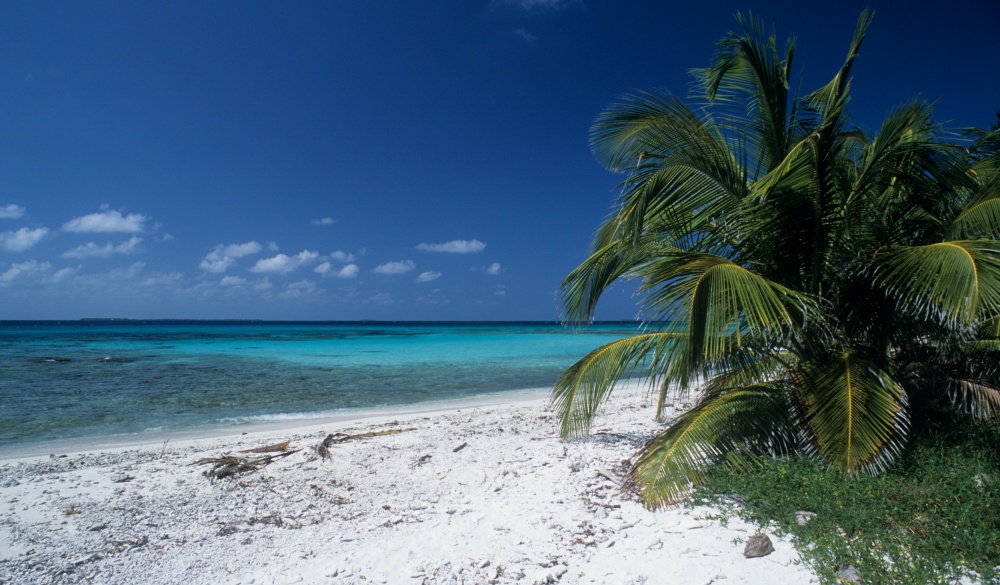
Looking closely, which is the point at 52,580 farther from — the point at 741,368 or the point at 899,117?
the point at 899,117

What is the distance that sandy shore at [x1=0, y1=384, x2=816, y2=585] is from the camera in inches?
126

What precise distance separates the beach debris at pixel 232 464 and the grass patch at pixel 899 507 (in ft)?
15.9

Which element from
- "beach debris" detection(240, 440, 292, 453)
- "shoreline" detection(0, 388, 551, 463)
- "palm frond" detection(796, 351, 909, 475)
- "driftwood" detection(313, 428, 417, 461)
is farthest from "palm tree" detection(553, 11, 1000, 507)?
"shoreline" detection(0, 388, 551, 463)

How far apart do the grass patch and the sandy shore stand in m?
0.22

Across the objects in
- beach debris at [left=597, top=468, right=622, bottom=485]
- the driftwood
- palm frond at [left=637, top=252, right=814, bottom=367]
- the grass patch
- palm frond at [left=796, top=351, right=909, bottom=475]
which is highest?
palm frond at [left=637, top=252, right=814, bottom=367]

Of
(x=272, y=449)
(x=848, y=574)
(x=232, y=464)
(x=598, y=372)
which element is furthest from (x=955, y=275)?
(x=272, y=449)

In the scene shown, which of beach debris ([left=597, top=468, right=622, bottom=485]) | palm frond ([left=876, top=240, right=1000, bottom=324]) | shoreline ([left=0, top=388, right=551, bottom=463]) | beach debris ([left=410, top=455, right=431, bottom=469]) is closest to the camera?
palm frond ([left=876, top=240, right=1000, bottom=324])

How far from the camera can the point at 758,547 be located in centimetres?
304

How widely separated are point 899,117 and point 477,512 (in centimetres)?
486

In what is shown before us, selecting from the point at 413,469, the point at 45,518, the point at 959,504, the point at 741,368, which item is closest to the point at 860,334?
the point at 741,368

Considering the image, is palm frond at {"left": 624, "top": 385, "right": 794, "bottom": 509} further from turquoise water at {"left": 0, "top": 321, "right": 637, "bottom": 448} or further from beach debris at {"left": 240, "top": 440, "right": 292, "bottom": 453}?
beach debris at {"left": 240, "top": 440, "right": 292, "bottom": 453}

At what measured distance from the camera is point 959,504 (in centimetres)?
320

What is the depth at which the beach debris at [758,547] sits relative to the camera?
3.00 metres

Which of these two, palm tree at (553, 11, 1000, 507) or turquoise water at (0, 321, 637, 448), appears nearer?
palm tree at (553, 11, 1000, 507)
